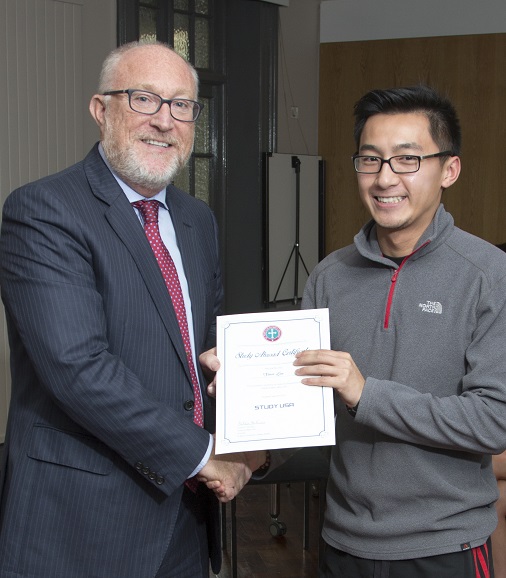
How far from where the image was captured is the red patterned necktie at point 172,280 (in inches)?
75.3

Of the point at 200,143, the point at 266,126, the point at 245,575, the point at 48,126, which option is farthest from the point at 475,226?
the point at 245,575

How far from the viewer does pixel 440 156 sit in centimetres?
171

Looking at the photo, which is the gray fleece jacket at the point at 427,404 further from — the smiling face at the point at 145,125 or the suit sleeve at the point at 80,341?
the smiling face at the point at 145,125

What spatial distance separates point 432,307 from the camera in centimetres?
165

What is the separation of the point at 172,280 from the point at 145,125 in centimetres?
40

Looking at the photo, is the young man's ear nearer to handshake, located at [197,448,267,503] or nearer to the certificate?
the certificate

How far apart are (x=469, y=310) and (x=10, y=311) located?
1.04 metres

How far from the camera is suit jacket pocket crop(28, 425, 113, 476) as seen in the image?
1758mm

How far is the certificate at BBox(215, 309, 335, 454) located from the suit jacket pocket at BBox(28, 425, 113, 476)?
0.29 m

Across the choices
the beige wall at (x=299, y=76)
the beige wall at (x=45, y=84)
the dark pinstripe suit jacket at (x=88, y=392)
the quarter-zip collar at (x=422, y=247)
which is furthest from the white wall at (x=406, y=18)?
the dark pinstripe suit jacket at (x=88, y=392)

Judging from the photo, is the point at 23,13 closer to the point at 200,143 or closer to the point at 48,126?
the point at 48,126

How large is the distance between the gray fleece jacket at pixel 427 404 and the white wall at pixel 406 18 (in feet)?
18.2

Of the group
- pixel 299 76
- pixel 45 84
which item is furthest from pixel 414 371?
pixel 299 76

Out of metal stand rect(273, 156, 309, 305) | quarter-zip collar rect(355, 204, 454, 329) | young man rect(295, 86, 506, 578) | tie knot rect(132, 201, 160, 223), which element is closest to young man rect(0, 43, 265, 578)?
tie knot rect(132, 201, 160, 223)
